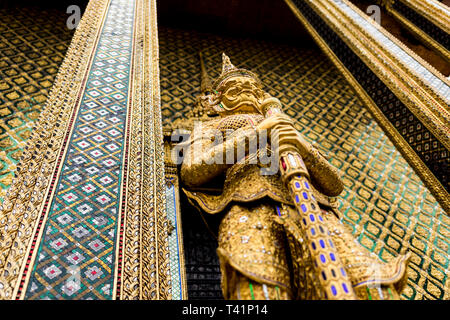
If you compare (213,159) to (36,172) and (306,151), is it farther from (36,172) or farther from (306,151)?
(36,172)

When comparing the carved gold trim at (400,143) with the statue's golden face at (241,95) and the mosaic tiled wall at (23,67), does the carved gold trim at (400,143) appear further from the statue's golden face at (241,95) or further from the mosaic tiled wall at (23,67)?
the mosaic tiled wall at (23,67)

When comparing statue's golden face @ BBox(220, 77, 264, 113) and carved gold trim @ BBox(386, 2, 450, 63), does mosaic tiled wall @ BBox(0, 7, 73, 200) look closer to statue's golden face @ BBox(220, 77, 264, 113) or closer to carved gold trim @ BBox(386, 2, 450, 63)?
statue's golden face @ BBox(220, 77, 264, 113)

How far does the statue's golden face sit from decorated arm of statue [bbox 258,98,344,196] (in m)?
0.69

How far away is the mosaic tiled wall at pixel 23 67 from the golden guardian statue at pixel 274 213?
1458mm

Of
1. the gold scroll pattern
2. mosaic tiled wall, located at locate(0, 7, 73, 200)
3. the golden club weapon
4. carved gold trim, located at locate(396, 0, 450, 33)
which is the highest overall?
carved gold trim, located at locate(396, 0, 450, 33)

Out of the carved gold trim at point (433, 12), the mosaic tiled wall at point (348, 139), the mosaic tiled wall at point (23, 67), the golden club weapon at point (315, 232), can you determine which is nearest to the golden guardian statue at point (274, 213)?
the golden club weapon at point (315, 232)

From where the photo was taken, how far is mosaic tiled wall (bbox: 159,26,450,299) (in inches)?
151

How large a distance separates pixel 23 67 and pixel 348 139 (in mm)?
4357

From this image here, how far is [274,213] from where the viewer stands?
211 centimetres

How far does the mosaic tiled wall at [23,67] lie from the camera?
332cm

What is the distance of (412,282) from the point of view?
135 inches

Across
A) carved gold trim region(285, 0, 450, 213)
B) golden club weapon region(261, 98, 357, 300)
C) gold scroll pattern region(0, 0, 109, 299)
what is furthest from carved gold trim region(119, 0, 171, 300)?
carved gold trim region(285, 0, 450, 213)
